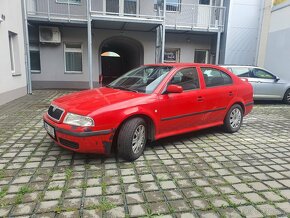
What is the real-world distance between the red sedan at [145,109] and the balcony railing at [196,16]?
8.70 m

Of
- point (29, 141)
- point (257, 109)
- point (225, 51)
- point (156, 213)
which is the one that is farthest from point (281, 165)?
point (225, 51)

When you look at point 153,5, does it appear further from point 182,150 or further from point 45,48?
point 182,150

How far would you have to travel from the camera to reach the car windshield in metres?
4.29

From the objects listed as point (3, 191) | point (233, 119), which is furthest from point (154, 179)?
point (233, 119)

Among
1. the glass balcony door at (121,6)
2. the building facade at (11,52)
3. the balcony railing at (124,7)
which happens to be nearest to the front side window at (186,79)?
the building facade at (11,52)

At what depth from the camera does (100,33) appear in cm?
1338

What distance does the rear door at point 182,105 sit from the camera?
166 inches

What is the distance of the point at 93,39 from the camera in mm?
13336

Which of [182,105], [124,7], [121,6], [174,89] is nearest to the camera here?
[174,89]

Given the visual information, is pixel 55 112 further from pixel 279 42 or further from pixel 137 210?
pixel 279 42

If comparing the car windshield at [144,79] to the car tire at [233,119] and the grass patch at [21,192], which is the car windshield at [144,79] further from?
the grass patch at [21,192]

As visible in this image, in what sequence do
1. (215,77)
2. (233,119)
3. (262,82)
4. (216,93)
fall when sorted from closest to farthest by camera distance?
(216,93)
(215,77)
(233,119)
(262,82)

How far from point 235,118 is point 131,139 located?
2.92 m

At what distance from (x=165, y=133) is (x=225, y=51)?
10.7m
